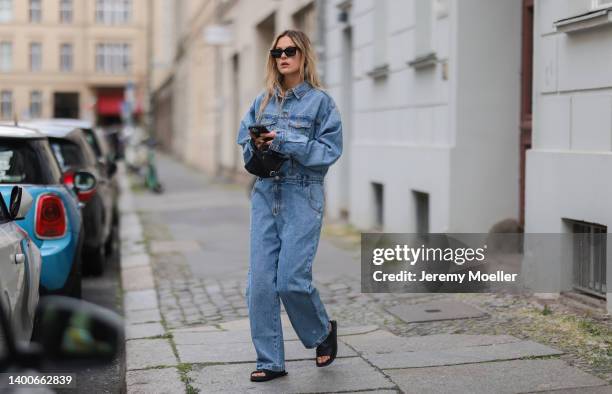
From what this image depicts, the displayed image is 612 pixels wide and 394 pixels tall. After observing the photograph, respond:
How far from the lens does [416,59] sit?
10.6 metres

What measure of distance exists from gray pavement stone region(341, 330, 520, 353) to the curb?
1.21 metres

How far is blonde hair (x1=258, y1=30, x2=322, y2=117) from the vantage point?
206 inches

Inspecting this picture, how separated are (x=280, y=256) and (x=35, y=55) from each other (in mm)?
24419

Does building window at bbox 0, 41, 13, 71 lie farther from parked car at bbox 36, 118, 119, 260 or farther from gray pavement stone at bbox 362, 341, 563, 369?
gray pavement stone at bbox 362, 341, 563, 369

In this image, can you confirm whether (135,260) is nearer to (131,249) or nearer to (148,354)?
(131,249)

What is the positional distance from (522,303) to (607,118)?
1.56 metres

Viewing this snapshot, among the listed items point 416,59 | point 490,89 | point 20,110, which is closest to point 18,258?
point 490,89

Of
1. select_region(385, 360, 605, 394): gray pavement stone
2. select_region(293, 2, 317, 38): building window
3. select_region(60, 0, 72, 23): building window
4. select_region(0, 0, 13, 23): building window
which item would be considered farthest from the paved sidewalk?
select_region(60, 0, 72, 23): building window

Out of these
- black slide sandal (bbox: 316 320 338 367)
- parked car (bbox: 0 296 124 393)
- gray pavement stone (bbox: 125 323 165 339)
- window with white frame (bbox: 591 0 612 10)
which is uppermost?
window with white frame (bbox: 591 0 612 10)

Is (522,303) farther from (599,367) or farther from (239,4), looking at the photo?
(239,4)

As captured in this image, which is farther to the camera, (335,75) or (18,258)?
(335,75)

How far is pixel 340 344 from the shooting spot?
20.5 feet

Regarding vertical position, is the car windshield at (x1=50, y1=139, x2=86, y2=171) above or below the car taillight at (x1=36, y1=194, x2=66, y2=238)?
above

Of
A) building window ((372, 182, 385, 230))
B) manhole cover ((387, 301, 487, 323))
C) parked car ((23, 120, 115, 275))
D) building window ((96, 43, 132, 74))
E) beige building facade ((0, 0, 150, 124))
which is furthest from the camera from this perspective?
building window ((96, 43, 132, 74))
